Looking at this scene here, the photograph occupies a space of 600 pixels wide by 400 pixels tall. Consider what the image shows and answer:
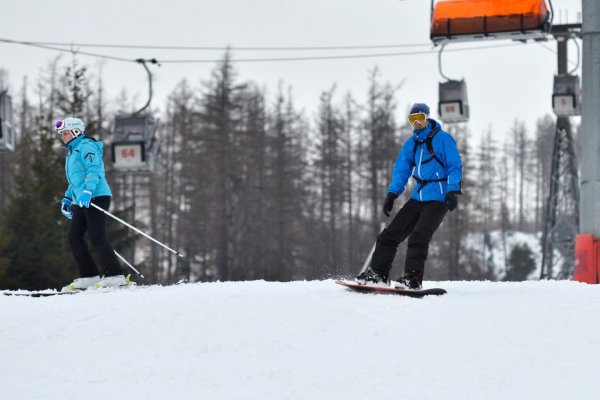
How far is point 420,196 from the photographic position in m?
7.09

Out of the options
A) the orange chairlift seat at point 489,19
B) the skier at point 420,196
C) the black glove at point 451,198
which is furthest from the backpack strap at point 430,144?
the orange chairlift seat at point 489,19

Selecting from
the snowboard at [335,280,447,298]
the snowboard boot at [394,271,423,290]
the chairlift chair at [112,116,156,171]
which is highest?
the chairlift chair at [112,116,156,171]

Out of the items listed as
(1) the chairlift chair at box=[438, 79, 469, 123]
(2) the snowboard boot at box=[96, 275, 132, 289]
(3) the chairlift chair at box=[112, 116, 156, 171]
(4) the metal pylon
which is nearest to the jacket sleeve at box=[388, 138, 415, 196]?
(2) the snowboard boot at box=[96, 275, 132, 289]

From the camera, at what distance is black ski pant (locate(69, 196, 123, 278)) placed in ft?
26.3

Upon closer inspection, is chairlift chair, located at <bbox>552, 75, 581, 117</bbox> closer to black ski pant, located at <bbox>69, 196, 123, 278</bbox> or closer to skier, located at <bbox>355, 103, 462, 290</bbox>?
skier, located at <bbox>355, 103, 462, 290</bbox>

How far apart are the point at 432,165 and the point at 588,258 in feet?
13.8

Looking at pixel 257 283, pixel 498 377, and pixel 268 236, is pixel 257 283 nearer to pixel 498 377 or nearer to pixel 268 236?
pixel 498 377

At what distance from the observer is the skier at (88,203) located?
8008mm

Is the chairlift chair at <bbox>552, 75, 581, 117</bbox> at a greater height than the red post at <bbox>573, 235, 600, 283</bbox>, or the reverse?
the chairlift chair at <bbox>552, 75, 581, 117</bbox>

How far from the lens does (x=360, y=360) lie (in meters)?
5.25

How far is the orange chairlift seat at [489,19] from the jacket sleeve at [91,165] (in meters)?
6.99

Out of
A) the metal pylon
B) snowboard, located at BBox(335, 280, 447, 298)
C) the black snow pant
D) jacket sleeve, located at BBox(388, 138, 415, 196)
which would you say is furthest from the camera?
the metal pylon

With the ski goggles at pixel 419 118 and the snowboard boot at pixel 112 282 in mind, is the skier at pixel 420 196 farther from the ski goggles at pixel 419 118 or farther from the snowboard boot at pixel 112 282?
the snowboard boot at pixel 112 282

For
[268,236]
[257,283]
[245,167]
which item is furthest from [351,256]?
[257,283]
